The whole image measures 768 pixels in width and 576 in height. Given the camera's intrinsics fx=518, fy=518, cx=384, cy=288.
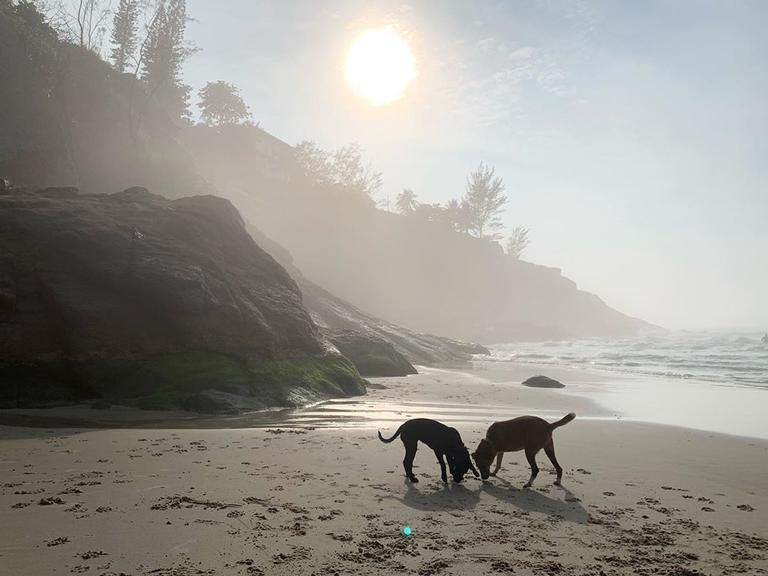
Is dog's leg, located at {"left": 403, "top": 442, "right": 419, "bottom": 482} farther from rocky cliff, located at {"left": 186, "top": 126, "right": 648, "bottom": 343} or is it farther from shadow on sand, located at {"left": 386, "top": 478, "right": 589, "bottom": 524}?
rocky cliff, located at {"left": 186, "top": 126, "right": 648, "bottom": 343}

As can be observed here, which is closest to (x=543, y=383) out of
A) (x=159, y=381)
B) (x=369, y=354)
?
(x=369, y=354)

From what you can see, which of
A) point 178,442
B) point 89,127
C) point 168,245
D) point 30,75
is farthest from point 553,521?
point 89,127

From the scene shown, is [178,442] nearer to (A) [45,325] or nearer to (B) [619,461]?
(A) [45,325]

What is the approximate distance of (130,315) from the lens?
46.1 feet

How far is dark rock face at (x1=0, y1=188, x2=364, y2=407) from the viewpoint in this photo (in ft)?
41.9

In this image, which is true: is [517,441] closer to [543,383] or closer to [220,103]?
[543,383]

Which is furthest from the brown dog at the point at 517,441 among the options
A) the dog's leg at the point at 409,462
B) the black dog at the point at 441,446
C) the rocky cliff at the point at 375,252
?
the rocky cliff at the point at 375,252

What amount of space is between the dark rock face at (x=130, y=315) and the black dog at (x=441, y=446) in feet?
22.0

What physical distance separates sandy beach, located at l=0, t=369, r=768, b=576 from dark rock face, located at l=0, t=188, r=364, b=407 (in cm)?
371

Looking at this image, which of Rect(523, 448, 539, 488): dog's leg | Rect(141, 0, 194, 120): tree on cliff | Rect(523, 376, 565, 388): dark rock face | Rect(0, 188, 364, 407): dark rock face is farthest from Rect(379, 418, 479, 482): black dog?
Rect(141, 0, 194, 120): tree on cliff

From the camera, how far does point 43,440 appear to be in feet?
27.9

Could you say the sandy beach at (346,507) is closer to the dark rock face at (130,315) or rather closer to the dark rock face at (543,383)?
the dark rock face at (130,315)

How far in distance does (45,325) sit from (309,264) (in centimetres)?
6958

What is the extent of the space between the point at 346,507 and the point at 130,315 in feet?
34.3
